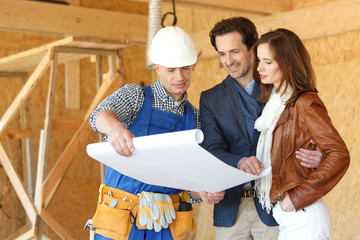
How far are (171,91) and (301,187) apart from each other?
2.54ft

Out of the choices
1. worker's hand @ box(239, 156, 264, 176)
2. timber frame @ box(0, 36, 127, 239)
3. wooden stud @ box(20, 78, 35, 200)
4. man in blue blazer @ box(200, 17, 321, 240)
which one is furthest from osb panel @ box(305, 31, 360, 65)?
wooden stud @ box(20, 78, 35, 200)

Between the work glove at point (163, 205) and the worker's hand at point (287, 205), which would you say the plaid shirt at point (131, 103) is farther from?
the worker's hand at point (287, 205)

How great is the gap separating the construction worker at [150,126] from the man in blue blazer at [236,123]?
0.56 feet

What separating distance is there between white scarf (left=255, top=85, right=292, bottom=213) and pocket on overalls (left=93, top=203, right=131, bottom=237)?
0.62 meters

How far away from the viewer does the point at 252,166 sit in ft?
6.99

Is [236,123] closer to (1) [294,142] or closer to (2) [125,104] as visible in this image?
(1) [294,142]

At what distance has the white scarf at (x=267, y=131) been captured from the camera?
222 centimetres

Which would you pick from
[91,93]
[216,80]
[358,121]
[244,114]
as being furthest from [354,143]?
[91,93]

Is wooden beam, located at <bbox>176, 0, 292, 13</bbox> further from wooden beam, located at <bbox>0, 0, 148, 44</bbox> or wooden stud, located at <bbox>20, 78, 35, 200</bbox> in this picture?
wooden stud, located at <bbox>20, 78, 35, 200</bbox>

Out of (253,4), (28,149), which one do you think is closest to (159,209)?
(253,4)

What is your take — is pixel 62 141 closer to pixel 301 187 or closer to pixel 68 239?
pixel 68 239

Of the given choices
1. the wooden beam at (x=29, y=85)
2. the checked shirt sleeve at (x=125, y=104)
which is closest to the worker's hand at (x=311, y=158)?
the checked shirt sleeve at (x=125, y=104)

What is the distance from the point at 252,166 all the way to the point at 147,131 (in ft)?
1.81

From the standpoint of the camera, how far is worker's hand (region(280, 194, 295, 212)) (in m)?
2.08
